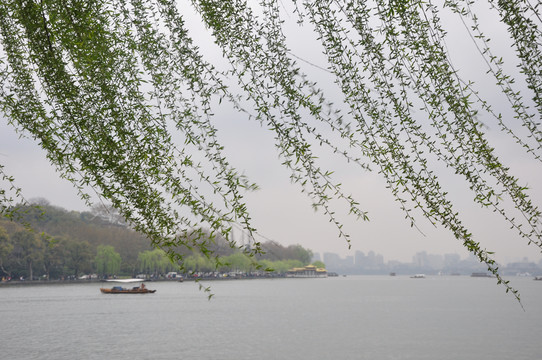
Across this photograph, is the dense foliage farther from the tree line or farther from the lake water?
the lake water

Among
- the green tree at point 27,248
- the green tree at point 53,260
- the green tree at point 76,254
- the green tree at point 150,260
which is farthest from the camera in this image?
the green tree at point 150,260

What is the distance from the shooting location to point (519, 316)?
7588cm

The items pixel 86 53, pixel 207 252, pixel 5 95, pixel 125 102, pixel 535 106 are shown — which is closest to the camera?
pixel 207 252

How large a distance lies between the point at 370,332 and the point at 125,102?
2109 inches

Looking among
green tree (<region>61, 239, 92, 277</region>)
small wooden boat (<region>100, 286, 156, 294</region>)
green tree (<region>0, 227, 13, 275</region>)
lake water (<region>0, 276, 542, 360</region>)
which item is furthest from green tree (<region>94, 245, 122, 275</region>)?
lake water (<region>0, 276, 542, 360</region>)

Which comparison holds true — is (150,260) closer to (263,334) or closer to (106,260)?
(106,260)

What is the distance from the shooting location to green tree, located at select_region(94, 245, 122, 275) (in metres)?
129

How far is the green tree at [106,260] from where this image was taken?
12938cm

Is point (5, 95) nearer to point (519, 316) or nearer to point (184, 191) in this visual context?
point (184, 191)

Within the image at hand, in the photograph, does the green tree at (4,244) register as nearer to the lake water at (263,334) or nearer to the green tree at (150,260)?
the lake water at (263,334)

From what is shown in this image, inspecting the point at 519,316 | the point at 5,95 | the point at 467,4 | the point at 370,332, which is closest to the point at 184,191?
the point at 5,95

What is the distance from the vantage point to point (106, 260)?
130375mm

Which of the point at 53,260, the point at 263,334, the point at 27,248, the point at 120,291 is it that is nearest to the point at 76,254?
the point at 53,260

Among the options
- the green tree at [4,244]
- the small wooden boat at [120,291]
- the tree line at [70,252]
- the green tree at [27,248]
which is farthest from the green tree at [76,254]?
the green tree at [4,244]
